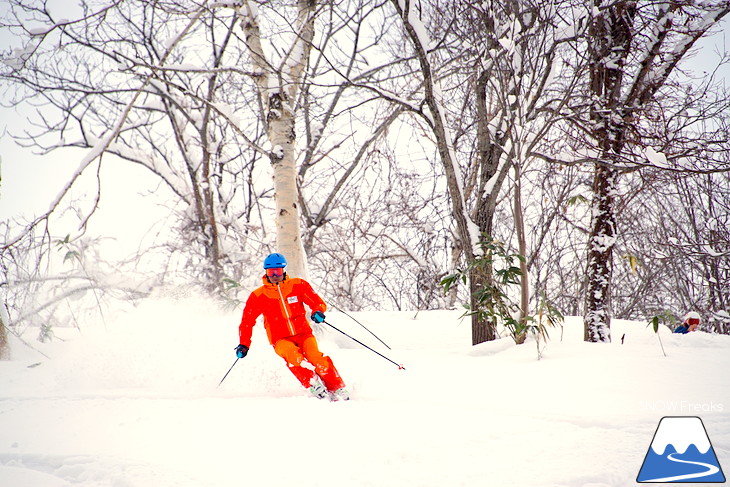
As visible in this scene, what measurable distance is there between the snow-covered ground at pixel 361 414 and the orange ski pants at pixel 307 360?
0.18 m

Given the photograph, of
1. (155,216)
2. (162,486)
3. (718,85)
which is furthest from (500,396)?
(155,216)

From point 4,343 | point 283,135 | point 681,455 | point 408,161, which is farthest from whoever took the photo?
point 408,161

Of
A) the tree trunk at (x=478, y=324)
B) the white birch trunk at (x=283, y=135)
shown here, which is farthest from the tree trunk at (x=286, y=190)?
the tree trunk at (x=478, y=324)

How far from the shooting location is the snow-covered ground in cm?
220

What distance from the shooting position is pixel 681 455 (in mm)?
2299

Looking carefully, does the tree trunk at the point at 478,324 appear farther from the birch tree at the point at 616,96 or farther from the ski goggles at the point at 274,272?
the ski goggles at the point at 274,272

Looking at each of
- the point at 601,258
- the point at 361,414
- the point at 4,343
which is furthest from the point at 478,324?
the point at 4,343

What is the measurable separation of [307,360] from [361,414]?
1143 mm

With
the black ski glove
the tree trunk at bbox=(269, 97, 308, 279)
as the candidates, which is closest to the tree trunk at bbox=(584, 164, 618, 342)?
the tree trunk at bbox=(269, 97, 308, 279)

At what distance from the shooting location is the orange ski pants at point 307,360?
3840 millimetres

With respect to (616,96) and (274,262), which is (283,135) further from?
(616,96)

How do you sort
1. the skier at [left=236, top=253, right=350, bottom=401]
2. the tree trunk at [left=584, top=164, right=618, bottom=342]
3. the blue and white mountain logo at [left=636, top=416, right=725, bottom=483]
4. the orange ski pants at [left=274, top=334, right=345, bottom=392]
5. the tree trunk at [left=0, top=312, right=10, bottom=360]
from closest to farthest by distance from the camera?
the blue and white mountain logo at [left=636, top=416, right=725, bottom=483], the orange ski pants at [left=274, top=334, right=345, bottom=392], the skier at [left=236, top=253, right=350, bottom=401], the tree trunk at [left=584, top=164, right=618, bottom=342], the tree trunk at [left=0, top=312, right=10, bottom=360]

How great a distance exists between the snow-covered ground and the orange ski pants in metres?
0.18

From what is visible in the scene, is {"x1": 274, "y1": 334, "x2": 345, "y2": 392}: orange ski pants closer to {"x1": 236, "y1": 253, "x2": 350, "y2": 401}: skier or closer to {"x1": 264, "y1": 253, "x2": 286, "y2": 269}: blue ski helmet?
{"x1": 236, "y1": 253, "x2": 350, "y2": 401}: skier
